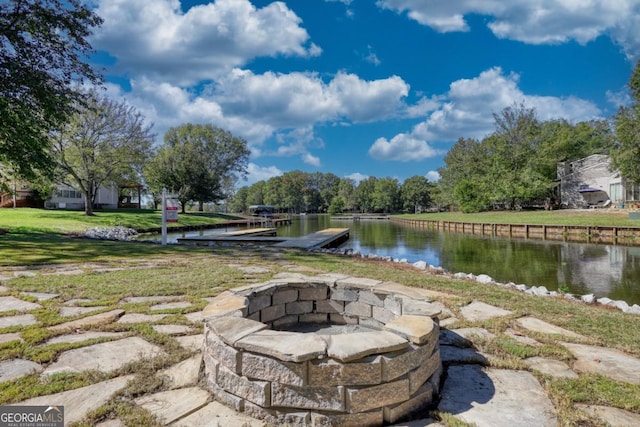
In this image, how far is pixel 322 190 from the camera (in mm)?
85125

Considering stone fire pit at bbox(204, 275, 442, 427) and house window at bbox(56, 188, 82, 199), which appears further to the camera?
house window at bbox(56, 188, 82, 199)

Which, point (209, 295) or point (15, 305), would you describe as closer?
point (15, 305)

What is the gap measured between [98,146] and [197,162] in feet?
42.7

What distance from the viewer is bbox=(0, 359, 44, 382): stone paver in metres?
2.20

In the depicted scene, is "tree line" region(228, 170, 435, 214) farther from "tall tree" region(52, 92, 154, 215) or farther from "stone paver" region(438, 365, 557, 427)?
"stone paver" region(438, 365, 557, 427)

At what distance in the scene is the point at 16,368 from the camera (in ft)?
7.57

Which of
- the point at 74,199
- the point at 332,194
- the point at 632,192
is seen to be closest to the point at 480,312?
the point at 632,192

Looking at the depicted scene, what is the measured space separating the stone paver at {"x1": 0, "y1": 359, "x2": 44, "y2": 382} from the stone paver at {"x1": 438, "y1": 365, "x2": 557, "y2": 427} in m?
2.63

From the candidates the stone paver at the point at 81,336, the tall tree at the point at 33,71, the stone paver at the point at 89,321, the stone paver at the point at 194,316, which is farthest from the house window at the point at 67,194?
the stone paver at the point at 81,336

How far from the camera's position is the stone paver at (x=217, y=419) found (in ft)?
6.05

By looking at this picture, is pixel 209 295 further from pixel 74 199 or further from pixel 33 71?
pixel 74 199

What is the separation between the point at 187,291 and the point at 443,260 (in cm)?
1021

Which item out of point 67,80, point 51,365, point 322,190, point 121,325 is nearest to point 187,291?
point 121,325

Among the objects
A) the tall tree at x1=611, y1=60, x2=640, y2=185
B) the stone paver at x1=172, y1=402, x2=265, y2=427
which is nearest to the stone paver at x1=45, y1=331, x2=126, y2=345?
the stone paver at x1=172, y1=402, x2=265, y2=427
